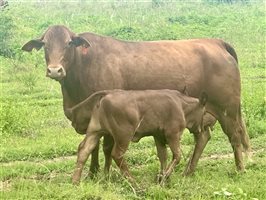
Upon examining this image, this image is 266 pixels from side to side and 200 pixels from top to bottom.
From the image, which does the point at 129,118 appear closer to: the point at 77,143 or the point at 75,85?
the point at 75,85

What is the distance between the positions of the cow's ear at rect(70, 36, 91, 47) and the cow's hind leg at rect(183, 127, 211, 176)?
1943 mm

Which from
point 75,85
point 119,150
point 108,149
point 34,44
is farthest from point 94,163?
point 34,44

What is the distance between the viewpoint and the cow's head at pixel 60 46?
6.41 m

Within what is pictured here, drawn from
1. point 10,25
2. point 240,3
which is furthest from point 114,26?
point 240,3

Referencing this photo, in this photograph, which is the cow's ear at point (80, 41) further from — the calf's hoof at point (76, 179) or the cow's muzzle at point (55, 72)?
the calf's hoof at point (76, 179)

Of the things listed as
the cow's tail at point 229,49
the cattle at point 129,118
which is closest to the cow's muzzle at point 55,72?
the cattle at point 129,118

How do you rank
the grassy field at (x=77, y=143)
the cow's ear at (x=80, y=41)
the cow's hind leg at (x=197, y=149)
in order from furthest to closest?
the cow's hind leg at (x=197, y=149) < the cow's ear at (x=80, y=41) < the grassy field at (x=77, y=143)

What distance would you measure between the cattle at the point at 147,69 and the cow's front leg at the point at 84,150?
0.40m

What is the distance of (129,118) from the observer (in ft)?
20.3

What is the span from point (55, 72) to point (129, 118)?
37.5 inches

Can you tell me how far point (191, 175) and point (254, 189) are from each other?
1097 millimetres

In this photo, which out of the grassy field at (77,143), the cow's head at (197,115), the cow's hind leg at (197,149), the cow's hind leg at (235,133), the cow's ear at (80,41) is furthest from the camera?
the cow's hind leg at (235,133)

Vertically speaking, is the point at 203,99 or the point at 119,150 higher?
the point at 203,99

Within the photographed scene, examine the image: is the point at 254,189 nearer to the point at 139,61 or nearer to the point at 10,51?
the point at 139,61
